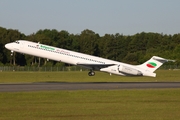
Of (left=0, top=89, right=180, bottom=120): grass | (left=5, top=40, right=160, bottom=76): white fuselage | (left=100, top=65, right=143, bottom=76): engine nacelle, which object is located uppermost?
(left=5, top=40, right=160, bottom=76): white fuselage

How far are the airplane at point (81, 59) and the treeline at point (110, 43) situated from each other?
77919 millimetres

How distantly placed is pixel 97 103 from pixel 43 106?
3593 millimetres

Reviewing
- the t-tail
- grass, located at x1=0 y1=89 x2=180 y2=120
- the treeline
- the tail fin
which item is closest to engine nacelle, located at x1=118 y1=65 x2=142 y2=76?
the t-tail

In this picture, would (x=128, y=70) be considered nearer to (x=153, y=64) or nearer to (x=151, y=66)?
(x=151, y=66)

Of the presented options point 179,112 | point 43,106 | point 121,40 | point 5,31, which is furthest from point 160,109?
point 121,40

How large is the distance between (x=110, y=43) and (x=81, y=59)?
115 meters

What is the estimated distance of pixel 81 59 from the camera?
2280 inches

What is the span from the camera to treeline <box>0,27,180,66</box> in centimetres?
14338

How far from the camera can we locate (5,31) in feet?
479

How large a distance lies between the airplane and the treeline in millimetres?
77919

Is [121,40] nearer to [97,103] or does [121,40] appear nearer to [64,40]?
[64,40]

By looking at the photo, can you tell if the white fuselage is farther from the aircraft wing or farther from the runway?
the runway

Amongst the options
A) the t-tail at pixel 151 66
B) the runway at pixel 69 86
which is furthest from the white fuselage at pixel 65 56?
the runway at pixel 69 86

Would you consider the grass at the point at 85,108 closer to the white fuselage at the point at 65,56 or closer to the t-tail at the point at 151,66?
the white fuselage at the point at 65,56
